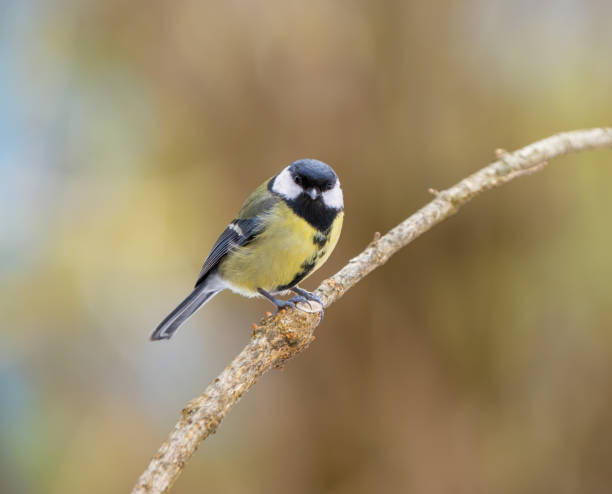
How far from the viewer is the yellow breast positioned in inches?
63.6

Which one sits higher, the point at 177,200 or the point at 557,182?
the point at 177,200

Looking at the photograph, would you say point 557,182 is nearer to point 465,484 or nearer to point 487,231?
point 487,231

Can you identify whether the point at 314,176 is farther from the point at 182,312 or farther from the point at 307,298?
the point at 182,312

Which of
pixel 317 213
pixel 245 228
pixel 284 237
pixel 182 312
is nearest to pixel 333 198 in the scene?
pixel 317 213

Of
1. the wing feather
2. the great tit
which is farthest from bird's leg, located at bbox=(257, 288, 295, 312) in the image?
the wing feather

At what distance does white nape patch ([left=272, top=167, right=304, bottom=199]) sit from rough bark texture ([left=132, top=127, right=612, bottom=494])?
0.26m

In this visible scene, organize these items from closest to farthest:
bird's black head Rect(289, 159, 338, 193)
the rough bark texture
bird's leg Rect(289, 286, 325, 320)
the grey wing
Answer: the rough bark texture → bird's leg Rect(289, 286, 325, 320) → bird's black head Rect(289, 159, 338, 193) → the grey wing

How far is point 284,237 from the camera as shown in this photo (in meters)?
1.63

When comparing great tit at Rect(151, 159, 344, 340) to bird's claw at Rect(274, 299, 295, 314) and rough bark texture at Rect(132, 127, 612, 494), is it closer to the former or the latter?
bird's claw at Rect(274, 299, 295, 314)

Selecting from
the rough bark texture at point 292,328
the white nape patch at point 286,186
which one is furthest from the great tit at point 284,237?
the rough bark texture at point 292,328

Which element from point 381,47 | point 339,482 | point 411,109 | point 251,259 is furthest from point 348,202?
point 339,482

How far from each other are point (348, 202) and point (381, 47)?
28.7 inches

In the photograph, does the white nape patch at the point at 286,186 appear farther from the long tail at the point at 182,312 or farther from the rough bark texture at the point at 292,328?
the long tail at the point at 182,312

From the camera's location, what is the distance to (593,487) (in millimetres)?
2436
